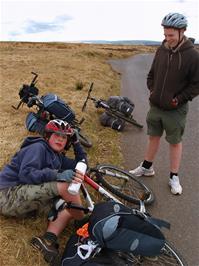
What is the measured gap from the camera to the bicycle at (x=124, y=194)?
15.8 ft

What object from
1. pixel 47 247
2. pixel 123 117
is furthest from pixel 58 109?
pixel 47 247

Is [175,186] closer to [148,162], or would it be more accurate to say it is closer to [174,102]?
[148,162]

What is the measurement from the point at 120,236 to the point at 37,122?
462 cm

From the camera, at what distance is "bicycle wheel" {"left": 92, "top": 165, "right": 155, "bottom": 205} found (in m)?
6.22

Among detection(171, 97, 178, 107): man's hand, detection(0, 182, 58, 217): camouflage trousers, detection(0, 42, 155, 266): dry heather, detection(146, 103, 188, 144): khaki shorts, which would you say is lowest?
detection(0, 42, 155, 266): dry heather

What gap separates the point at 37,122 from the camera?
8500 millimetres

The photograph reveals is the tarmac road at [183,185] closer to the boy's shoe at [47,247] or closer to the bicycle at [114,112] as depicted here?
the bicycle at [114,112]

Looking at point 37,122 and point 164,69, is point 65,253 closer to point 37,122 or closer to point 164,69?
point 164,69

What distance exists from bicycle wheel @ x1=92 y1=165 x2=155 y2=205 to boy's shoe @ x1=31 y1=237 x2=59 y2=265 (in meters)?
1.51

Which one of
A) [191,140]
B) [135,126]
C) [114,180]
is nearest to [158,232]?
[114,180]

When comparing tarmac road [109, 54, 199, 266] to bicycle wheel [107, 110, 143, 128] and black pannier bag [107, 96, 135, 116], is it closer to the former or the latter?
bicycle wheel [107, 110, 143, 128]

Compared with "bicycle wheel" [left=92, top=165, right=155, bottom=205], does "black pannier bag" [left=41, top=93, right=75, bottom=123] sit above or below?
above

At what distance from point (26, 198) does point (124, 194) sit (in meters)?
1.79

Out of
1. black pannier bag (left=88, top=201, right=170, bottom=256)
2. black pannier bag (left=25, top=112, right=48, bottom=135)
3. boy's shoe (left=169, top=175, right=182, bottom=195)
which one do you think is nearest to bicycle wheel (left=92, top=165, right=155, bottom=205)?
boy's shoe (left=169, top=175, right=182, bottom=195)
